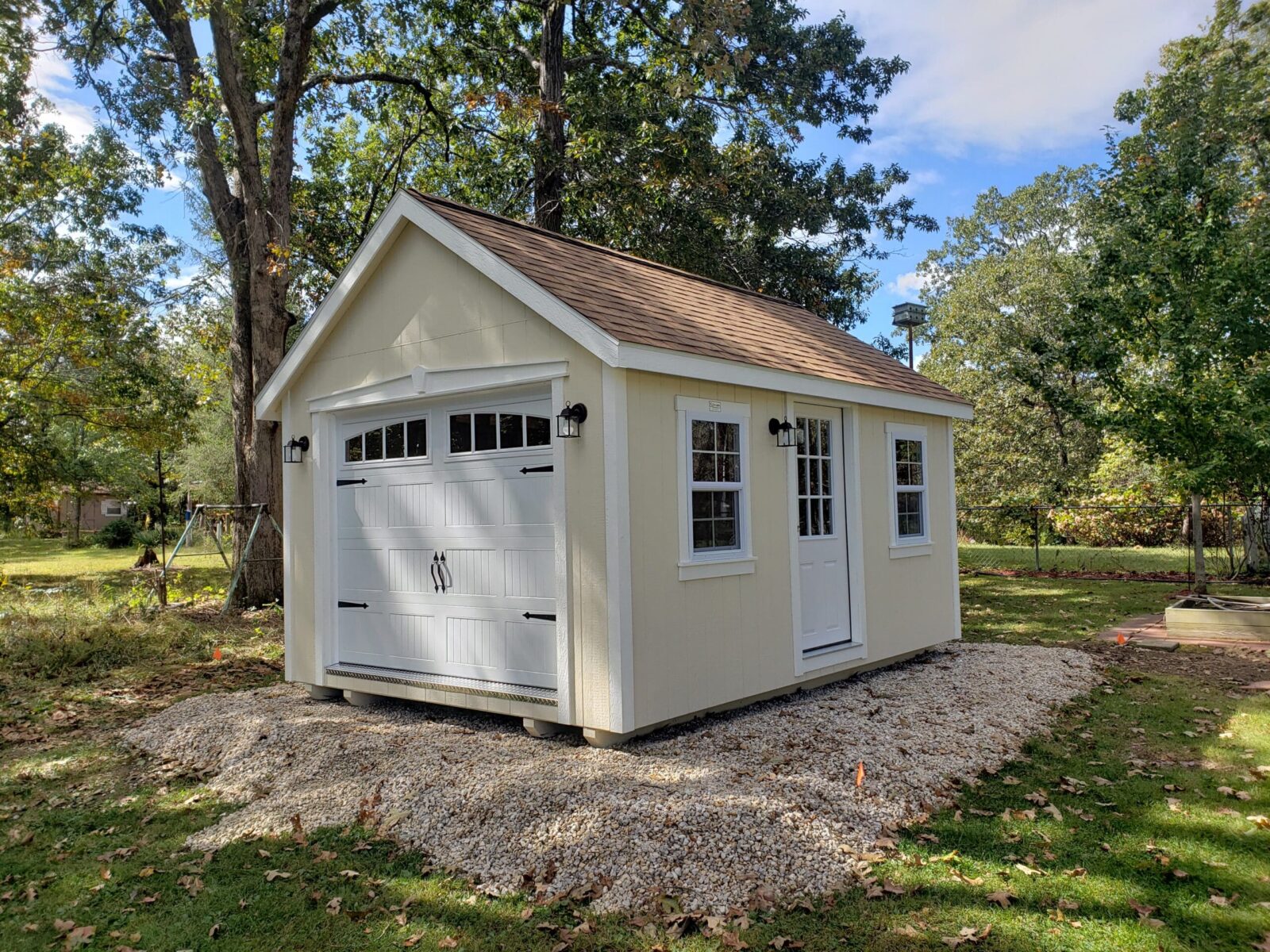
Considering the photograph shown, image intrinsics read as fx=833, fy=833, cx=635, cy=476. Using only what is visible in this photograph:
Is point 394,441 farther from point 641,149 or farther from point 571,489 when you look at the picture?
point 641,149

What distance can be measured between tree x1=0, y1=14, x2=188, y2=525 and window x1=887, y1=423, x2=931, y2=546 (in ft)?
45.5

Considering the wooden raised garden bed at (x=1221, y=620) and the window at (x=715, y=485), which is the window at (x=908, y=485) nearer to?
the window at (x=715, y=485)

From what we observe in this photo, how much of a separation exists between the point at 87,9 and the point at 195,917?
49.6 ft

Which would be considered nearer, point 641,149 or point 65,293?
point 641,149

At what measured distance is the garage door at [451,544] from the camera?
240 inches

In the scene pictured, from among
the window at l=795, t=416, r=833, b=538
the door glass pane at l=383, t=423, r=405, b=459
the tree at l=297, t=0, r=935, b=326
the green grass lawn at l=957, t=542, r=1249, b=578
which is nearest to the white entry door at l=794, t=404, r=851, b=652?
the window at l=795, t=416, r=833, b=538

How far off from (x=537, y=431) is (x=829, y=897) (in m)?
3.63

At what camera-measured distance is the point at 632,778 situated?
4797mm

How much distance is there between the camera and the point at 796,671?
6.91 metres

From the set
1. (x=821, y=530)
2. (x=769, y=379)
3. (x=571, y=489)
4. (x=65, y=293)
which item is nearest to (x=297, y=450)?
(x=571, y=489)

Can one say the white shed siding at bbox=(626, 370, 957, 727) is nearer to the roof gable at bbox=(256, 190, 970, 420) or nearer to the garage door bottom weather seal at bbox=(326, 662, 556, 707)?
the roof gable at bbox=(256, 190, 970, 420)

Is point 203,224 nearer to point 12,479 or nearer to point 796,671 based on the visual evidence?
point 12,479

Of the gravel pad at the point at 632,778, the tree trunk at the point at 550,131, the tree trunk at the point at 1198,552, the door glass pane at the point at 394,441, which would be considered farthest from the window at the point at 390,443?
the tree trunk at the point at 1198,552

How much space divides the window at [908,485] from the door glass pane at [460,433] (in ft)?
13.8
